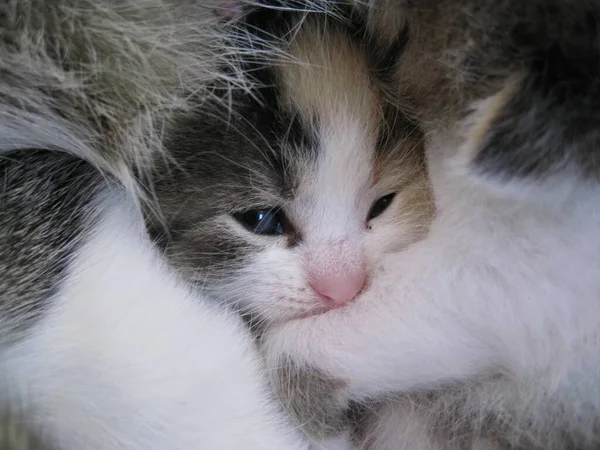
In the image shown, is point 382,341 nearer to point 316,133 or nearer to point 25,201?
point 316,133

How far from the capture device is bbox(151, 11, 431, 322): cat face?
903 millimetres

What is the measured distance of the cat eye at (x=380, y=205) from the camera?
995 mm

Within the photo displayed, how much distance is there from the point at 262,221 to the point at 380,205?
184 millimetres

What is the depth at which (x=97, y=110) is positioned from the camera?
2.56 feet

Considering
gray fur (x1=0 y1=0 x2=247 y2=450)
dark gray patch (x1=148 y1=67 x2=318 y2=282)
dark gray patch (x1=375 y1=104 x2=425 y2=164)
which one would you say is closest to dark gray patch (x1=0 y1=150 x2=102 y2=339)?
gray fur (x1=0 y1=0 x2=247 y2=450)

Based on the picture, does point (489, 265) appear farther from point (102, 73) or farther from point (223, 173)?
point (102, 73)

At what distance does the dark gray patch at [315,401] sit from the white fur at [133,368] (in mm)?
23

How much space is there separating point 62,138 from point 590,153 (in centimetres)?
59

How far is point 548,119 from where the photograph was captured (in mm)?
665

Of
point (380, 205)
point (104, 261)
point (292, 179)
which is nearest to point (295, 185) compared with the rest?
point (292, 179)

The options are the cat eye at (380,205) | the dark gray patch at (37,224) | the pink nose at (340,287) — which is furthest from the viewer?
the cat eye at (380,205)

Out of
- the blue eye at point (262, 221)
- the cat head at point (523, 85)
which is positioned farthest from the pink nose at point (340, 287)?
the cat head at point (523, 85)

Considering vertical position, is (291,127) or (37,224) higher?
(291,127)

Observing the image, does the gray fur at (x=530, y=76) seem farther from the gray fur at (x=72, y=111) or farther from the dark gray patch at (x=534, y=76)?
the gray fur at (x=72, y=111)
